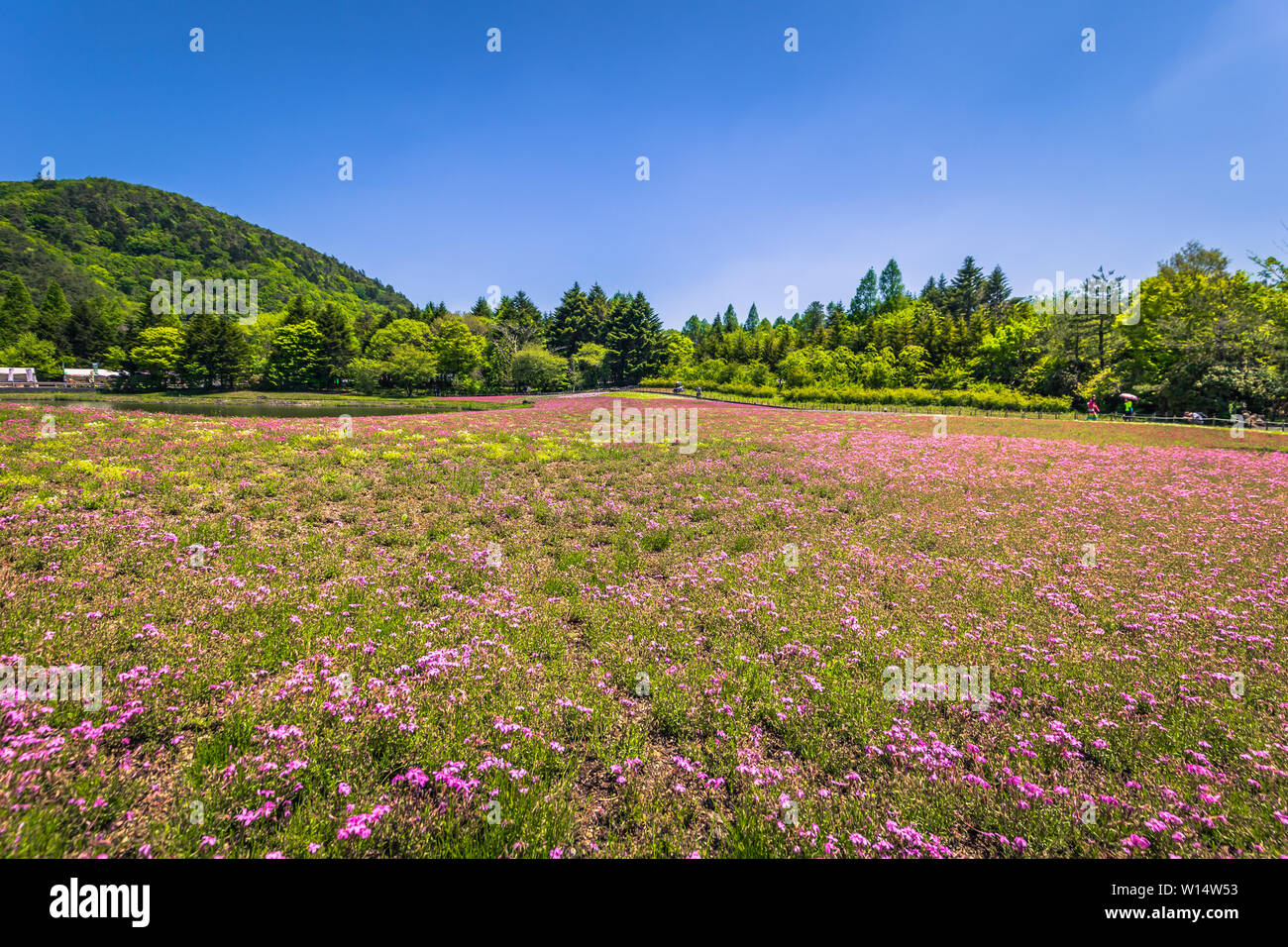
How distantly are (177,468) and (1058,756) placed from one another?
16.5 metres

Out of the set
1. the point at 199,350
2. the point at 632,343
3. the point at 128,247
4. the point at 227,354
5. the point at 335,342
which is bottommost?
the point at 227,354

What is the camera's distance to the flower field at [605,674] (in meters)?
3.22

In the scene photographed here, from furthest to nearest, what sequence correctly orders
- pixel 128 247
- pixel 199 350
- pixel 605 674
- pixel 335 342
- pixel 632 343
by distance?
pixel 128 247 → pixel 632 343 → pixel 335 342 → pixel 199 350 → pixel 605 674

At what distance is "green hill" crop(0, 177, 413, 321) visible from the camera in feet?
437

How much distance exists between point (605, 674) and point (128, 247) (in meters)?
268

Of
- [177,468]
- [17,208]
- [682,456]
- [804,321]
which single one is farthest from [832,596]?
[17,208]

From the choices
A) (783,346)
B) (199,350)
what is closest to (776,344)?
(783,346)

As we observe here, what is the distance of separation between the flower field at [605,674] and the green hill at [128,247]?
151 metres

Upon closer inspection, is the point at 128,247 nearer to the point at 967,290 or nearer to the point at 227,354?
the point at 227,354

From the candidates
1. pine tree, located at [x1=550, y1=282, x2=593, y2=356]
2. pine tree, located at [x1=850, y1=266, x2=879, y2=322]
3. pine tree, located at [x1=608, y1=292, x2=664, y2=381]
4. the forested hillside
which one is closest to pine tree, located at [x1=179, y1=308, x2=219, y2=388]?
the forested hillside

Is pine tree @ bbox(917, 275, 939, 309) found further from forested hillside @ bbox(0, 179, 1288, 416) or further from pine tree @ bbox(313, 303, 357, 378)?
pine tree @ bbox(313, 303, 357, 378)

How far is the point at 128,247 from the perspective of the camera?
169250 mm

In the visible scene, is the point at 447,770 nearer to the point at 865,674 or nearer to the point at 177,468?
the point at 865,674
